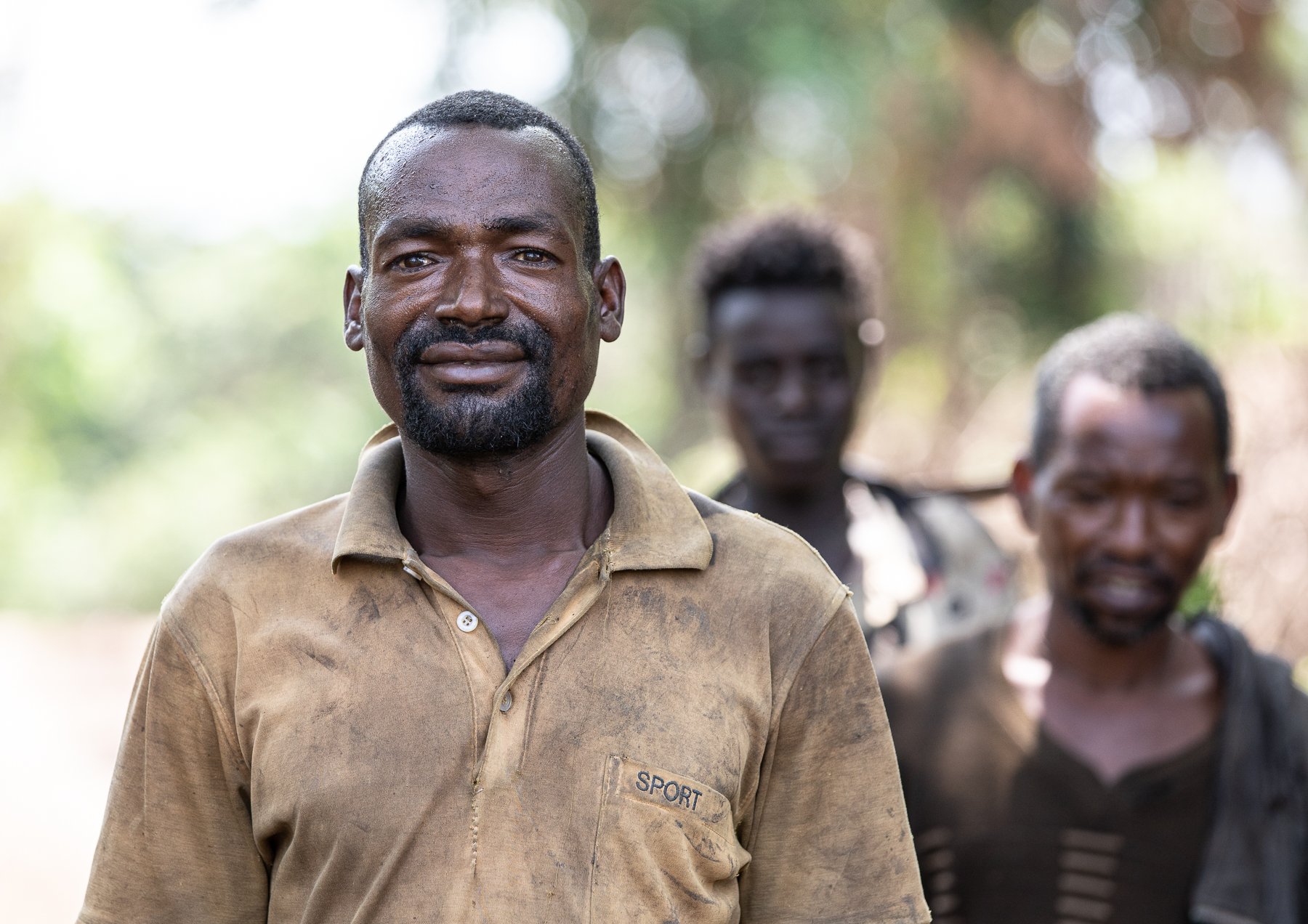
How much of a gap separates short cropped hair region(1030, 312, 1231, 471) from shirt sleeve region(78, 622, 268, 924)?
6.48ft

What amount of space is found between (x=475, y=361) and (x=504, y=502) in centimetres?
22

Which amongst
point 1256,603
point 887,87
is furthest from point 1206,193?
point 1256,603

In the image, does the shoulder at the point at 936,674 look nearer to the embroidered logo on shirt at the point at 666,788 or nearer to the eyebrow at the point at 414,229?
the embroidered logo on shirt at the point at 666,788

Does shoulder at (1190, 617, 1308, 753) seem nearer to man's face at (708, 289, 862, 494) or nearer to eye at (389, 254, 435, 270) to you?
man's face at (708, 289, 862, 494)

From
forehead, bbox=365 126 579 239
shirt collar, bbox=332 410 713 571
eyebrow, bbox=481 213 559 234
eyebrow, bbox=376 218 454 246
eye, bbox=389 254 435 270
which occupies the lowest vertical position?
shirt collar, bbox=332 410 713 571

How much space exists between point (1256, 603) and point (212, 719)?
4500mm

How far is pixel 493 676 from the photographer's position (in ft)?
6.40

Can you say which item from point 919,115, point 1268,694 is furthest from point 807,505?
point 919,115

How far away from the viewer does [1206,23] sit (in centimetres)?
950

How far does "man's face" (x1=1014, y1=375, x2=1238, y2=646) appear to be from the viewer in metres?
Answer: 3.05

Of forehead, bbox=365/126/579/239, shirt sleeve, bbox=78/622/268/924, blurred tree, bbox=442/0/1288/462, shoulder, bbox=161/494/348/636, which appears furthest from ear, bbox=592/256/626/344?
blurred tree, bbox=442/0/1288/462

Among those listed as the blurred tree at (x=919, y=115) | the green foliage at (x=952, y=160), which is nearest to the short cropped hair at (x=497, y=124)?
the green foliage at (x=952, y=160)

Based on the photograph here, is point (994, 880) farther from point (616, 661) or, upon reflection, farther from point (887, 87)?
point (887, 87)

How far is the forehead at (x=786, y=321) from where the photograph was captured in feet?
13.0
